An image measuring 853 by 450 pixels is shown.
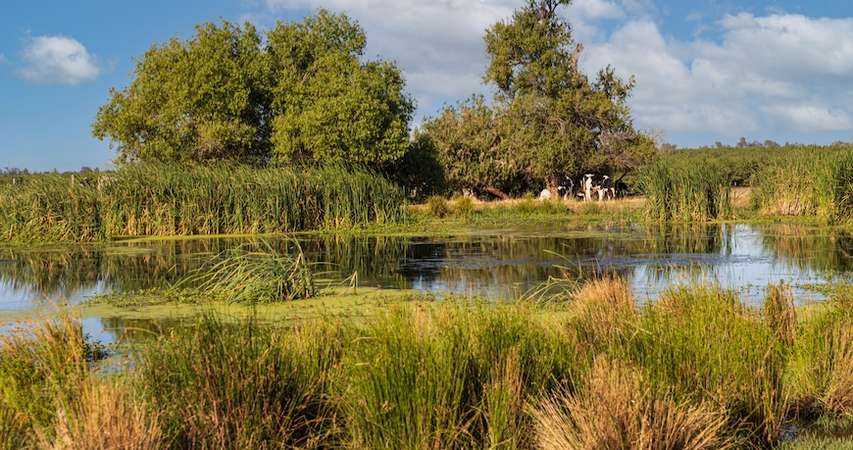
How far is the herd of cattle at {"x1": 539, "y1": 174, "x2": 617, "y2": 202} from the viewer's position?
43.9 m

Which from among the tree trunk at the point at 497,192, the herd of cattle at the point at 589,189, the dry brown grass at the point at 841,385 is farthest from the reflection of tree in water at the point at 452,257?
the tree trunk at the point at 497,192

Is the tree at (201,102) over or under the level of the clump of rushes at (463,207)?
over

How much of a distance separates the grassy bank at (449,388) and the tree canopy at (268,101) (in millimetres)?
28335

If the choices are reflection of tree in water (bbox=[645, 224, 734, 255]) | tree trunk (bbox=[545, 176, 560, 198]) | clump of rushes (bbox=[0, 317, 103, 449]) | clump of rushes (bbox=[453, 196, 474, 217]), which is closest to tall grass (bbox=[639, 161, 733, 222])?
reflection of tree in water (bbox=[645, 224, 734, 255])

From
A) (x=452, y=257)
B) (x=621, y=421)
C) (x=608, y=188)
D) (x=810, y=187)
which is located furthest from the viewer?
(x=608, y=188)

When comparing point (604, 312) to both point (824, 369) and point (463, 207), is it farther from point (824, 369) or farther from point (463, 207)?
point (463, 207)

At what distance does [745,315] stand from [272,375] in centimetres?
390

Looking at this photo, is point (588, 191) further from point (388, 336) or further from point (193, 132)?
point (388, 336)

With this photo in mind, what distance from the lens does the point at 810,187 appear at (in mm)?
28141

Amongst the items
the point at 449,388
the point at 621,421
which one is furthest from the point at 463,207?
the point at 621,421

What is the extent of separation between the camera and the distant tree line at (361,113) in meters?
37.0

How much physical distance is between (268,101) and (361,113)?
236 inches

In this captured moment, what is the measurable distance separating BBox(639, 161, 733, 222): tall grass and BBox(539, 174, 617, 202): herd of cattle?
45.9 ft

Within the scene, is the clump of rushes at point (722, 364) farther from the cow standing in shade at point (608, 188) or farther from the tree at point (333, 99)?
the cow standing in shade at point (608, 188)
